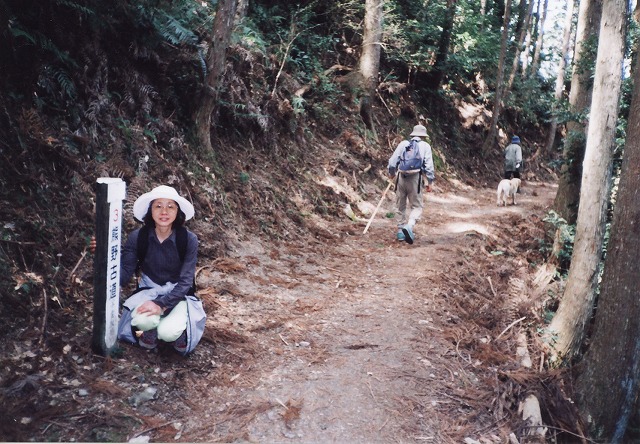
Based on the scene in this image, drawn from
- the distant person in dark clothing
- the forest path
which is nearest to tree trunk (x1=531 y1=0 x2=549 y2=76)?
the distant person in dark clothing

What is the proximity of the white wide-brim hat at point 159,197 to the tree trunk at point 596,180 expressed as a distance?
211 inches

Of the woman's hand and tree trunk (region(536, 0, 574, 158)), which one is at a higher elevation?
tree trunk (region(536, 0, 574, 158))

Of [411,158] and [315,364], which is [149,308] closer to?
[315,364]

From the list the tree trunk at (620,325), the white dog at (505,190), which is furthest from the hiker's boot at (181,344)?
the white dog at (505,190)

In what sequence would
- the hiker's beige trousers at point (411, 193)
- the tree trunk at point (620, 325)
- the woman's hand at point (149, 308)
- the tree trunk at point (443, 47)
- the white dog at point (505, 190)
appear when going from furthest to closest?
the tree trunk at point (443, 47) → the white dog at point (505, 190) → the hiker's beige trousers at point (411, 193) → the tree trunk at point (620, 325) → the woman's hand at point (149, 308)

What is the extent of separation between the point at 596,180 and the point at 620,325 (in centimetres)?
193

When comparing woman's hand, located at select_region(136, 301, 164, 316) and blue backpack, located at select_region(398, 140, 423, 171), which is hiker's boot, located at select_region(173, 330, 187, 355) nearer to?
woman's hand, located at select_region(136, 301, 164, 316)

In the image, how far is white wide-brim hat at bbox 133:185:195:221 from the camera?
449 cm

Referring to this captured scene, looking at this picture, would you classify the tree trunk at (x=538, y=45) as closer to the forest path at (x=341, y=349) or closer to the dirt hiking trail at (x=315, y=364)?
the forest path at (x=341, y=349)

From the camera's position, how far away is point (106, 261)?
13.7 feet

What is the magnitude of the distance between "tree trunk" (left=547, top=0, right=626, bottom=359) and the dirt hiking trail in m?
0.73

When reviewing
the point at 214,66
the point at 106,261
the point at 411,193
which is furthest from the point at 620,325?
the point at 214,66

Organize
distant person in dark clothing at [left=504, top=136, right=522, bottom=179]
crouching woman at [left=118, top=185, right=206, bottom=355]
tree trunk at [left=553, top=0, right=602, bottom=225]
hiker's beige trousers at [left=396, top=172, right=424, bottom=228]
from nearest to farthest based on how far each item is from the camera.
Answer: crouching woman at [left=118, top=185, right=206, bottom=355]
tree trunk at [left=553, top=0, right=602, bottom=225]
hiker's beige trousers at [left=396, top=172, right=424, bottom=228]
distant person in dark clothing at [left=504, top=136, right=522, bottom=179]

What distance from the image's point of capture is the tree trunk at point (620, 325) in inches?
250
